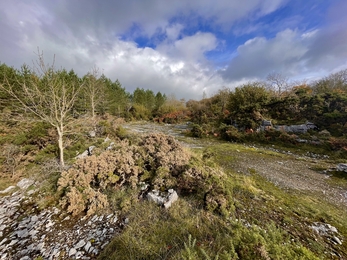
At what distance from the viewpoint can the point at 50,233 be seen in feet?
11.0

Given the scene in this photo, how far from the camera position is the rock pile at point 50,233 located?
2.90 meters

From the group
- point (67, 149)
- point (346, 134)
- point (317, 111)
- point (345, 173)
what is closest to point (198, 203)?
point (345, 173)

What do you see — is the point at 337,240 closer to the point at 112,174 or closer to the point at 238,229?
the point at 238,229

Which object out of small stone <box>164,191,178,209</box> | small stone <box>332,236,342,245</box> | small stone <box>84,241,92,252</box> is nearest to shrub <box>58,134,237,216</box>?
small stone <box>164,191,178,209</box>

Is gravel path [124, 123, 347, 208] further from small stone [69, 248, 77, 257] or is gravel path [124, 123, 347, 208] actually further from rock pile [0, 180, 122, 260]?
small stone [69, 248, 77, 257]

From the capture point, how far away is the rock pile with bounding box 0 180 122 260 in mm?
2902

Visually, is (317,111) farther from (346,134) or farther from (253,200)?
(253,200)

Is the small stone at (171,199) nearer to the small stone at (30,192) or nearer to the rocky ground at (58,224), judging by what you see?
the rocky ground at (58,224)

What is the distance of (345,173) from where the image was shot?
6.07m

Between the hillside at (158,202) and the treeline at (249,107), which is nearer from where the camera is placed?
the hillside at (158,202)

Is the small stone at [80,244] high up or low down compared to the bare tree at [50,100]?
down

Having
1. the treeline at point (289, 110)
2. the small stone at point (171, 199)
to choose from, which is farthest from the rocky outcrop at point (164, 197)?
the treeline at point (289, 110)

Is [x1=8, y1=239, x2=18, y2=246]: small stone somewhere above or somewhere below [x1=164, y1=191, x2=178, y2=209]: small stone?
below

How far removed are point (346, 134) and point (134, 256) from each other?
1433 cm
